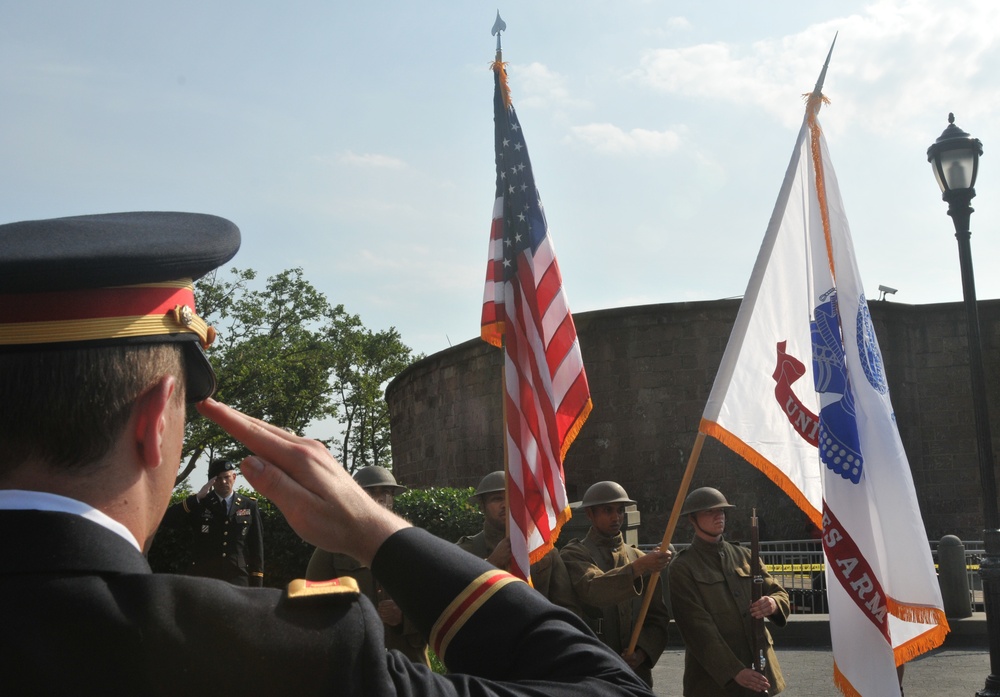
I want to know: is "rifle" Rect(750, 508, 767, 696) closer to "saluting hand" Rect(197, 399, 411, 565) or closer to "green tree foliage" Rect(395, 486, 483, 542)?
"saluting hand" Rect(197, 399, 411, 565)

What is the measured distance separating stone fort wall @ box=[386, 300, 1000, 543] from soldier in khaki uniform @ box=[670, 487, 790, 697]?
13.4m

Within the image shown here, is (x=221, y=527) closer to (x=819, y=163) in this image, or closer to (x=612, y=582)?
(x=612, y=582)

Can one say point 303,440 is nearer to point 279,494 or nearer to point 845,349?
point 279,494

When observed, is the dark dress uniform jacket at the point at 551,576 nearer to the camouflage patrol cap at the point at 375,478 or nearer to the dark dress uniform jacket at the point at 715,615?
the dark dress uniform jacket at the point at 715,615

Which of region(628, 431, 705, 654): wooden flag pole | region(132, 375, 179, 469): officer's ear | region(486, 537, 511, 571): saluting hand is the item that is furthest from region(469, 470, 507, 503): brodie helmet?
region(132, 375, 179, 469): officer's ear

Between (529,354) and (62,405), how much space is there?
4513 millimetres

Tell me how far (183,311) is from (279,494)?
31cm

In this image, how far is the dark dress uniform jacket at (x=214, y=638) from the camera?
3.57ft

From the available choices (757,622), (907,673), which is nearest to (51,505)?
(757,622)

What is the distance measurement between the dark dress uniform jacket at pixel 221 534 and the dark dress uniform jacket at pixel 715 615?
5.74m

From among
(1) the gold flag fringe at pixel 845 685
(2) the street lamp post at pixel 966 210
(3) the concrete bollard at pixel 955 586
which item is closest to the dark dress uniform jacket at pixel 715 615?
(1) the gold flag fringe at pixel 845 685

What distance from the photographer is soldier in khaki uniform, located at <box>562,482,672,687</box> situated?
19.8 feet

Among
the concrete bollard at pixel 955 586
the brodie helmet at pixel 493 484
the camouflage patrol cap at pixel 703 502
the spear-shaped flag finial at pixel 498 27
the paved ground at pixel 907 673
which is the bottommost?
the paved ground at pixel 907 673

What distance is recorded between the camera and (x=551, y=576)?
250 inches
